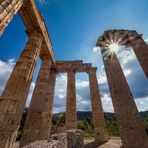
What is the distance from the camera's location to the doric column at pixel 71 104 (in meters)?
19.4

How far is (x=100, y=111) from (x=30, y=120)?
443 inches

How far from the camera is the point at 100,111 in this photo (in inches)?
817

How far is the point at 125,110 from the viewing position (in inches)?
354

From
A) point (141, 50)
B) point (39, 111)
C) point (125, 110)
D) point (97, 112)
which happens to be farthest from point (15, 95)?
point (97, 112)

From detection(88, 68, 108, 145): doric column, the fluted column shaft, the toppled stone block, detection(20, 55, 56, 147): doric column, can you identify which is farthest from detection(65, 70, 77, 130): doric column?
the fluted column shaft

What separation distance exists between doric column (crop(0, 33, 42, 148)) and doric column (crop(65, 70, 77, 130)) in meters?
10.9

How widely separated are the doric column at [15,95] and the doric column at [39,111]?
163 inches

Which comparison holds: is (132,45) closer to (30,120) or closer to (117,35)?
(117,35)

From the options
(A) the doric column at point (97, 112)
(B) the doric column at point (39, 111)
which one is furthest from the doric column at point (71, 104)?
(A) the doric column at point (97, 112)

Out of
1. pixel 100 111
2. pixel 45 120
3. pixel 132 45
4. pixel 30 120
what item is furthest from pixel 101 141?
pixel 132 45

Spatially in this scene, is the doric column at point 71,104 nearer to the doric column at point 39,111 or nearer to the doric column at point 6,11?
the doric column at point 39,111

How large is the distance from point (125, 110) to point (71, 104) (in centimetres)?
1250

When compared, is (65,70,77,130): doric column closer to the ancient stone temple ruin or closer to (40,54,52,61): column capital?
the ancient stone temple ruin

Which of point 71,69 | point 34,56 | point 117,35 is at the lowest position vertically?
point 34,56
